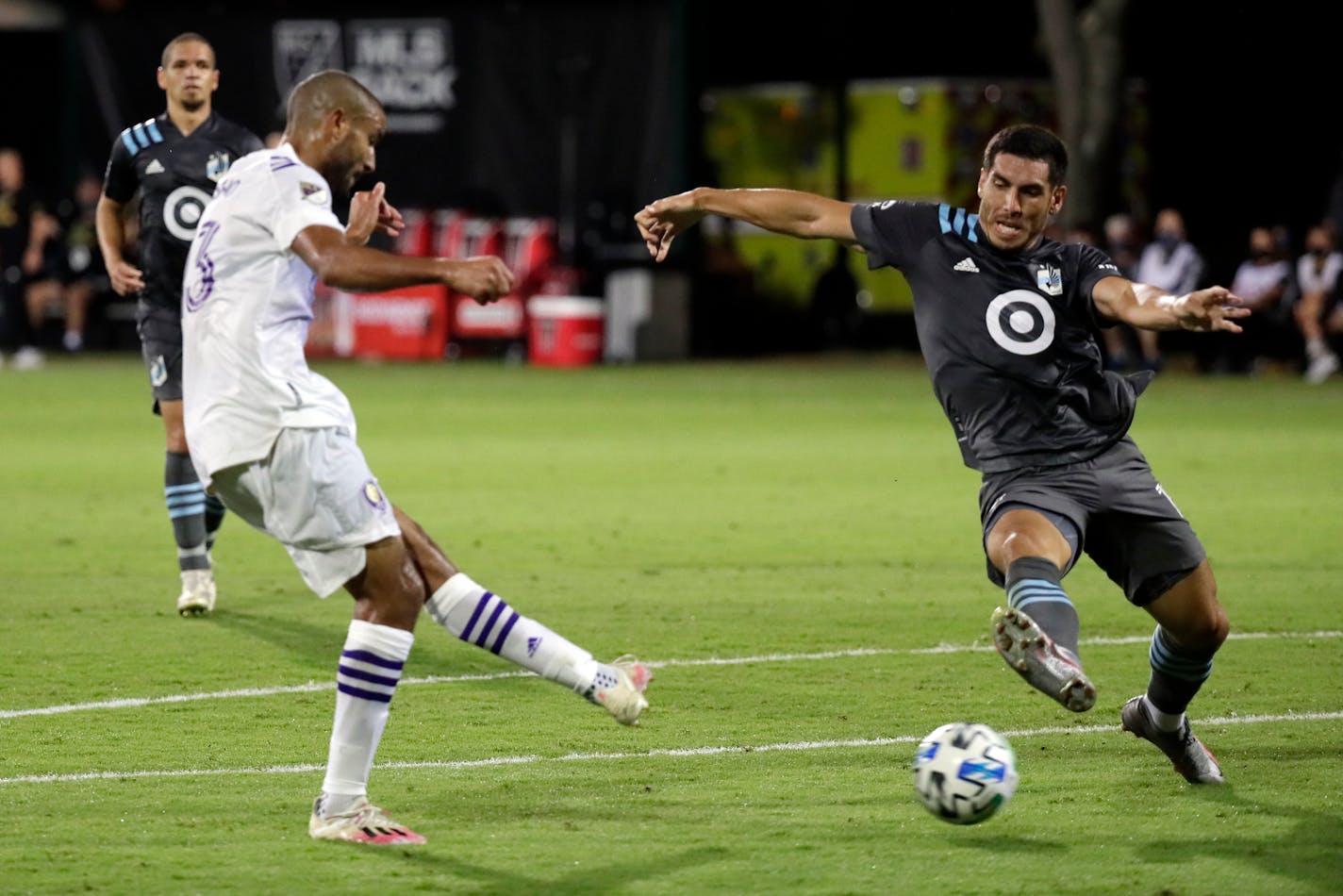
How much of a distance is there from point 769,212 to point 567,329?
21317 mm

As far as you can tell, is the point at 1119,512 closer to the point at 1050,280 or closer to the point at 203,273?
the point at 1050,280

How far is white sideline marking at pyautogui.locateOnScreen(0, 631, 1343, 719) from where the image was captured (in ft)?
24.6

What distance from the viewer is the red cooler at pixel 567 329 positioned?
1099 inches

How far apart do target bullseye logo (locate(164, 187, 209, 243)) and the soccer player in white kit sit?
4045 mm

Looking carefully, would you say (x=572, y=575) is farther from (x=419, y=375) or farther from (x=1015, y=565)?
(x=419, y=375)

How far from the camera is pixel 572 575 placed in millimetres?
10820

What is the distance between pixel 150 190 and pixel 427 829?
16.2 feet

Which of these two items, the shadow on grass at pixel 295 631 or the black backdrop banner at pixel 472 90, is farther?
the black backdrop banner at pixel 472 90

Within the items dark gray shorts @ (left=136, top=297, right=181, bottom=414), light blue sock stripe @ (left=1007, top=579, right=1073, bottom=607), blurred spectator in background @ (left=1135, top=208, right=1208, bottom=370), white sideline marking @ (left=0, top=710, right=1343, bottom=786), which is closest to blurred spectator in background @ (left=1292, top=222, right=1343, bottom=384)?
blurred spectator in background @ (left=1135, top=208, right=1208, bottom=370)

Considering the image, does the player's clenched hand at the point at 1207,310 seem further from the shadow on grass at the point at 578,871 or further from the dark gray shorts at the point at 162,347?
the dark gray shorts at the point at 162,347

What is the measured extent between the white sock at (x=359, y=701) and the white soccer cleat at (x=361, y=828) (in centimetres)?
3

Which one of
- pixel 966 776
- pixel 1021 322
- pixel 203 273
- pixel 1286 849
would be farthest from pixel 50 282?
pixel 1286 849

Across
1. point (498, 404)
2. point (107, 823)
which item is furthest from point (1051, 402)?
point (498, 404)

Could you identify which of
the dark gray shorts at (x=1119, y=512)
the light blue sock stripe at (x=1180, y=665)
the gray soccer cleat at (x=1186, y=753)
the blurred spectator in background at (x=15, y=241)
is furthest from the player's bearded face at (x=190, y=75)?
the blurred spectator in background at (x=15, y=241)
